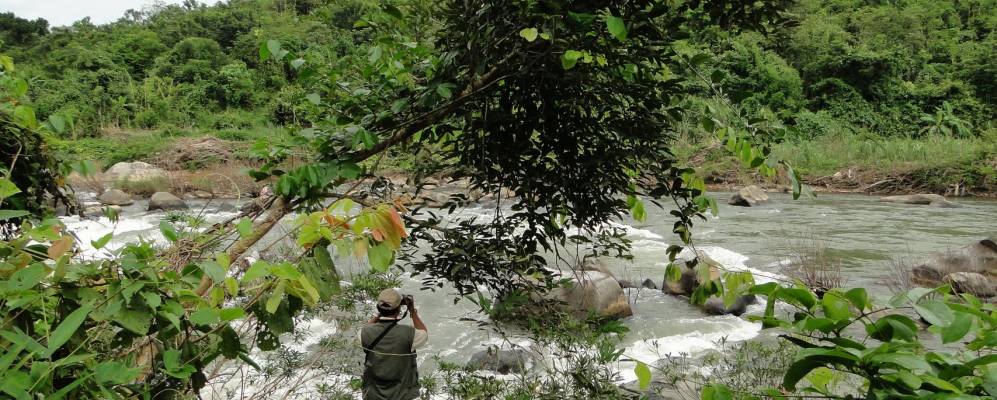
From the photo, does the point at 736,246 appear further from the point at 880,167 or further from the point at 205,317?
the point at 880,167

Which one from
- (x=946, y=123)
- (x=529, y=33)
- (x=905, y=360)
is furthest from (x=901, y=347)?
(x=946, y=123)

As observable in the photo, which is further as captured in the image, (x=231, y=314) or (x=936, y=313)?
(x=231, y=314)

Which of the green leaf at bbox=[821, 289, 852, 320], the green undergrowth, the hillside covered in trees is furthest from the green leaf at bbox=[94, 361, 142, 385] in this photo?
the hillside covered in trees

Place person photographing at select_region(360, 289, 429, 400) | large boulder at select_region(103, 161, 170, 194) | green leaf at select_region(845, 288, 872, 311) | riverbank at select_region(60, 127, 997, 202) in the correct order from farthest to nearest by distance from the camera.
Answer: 1. large boulder at select_region(103, 161, 170, 194)
2. riverbank at select_region(60, 127, 997, 202)
3. person photographing at select_region(360, 289, 429, 400)
4. green leaf at select_region(845, 288, 872, 311)

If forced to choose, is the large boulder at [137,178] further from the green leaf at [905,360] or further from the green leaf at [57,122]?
the green leaf at [905,360]

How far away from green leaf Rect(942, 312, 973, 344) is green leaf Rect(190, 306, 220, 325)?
3.40ft

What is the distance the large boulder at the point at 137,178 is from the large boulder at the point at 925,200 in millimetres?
21447

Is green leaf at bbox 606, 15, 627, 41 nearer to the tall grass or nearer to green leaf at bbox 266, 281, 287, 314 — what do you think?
green leaf at bbox 266, 281, 287, 314

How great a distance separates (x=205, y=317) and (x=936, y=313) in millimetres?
1067

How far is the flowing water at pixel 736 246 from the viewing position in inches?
273

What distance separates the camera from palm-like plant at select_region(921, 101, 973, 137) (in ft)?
89.6

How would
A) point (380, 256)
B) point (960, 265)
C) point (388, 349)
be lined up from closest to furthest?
point (380, 256), point (388, 349), point (960, 265)

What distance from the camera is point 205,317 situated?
0.98m

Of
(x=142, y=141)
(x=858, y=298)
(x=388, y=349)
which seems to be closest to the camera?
(x=858, y=298)
